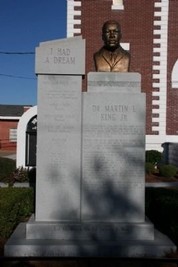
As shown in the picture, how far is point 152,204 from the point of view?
29.7 ft

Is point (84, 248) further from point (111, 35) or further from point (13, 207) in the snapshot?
point (111, 35)

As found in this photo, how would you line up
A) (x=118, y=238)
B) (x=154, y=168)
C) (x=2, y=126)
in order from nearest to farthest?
1. (x=118, y=238)
2. (x=154, y=168)
3. (x=2, y=126)


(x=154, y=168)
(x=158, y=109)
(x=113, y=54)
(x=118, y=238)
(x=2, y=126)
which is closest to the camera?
(x=118, y=238)

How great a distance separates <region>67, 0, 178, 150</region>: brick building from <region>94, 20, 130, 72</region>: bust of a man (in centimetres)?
1292

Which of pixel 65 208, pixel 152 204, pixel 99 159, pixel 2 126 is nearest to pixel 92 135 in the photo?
pixel 99 159

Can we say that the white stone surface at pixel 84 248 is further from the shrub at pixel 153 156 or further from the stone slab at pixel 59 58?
A: the shrub at pixel 153 156

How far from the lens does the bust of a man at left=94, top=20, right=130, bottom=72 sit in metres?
7.64

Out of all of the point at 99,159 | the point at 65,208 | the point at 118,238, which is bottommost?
the point at 118,238

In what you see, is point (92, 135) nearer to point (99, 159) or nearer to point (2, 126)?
point (99, 159)

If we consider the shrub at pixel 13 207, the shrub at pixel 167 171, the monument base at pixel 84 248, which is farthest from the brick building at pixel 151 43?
the monument base at pixel 84 248

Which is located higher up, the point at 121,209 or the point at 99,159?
the point at 99,159

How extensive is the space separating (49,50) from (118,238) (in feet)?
10.4

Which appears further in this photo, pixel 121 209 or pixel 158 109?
pixel 158 109

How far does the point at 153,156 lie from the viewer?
19.7 metres
